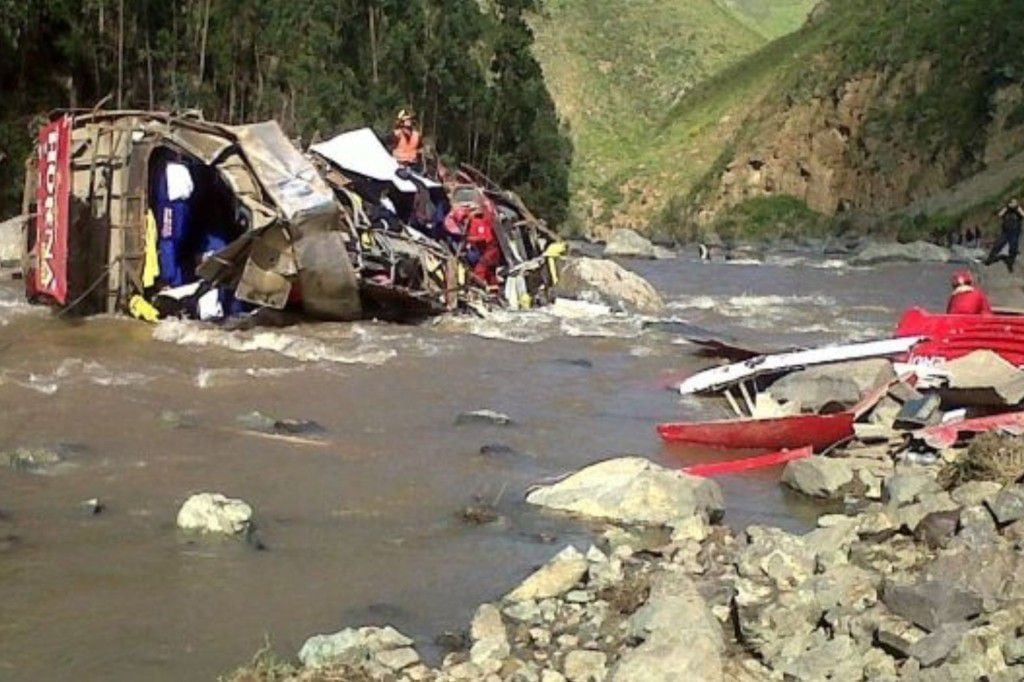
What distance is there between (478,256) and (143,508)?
442 inches

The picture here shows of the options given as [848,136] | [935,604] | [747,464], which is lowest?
[747,464]

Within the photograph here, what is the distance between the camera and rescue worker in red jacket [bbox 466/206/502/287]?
18625 mm

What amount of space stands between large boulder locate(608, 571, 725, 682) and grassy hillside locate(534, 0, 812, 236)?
9849 cm

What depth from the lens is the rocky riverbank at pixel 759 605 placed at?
17.3ft

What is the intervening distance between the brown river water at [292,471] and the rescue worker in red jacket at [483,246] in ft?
4.32

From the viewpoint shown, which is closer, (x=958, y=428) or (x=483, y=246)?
(x=958, y=428)

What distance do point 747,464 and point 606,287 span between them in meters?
12.6

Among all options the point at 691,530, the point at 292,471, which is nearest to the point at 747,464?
the point at 691,530

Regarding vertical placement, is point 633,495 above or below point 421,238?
below

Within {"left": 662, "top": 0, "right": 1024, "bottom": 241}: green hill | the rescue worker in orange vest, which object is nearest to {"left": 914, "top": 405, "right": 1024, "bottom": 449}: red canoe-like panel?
the rescue worker in orange vest

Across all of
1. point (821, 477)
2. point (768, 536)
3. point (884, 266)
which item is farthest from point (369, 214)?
point (884, 266)

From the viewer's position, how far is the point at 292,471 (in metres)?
9.12

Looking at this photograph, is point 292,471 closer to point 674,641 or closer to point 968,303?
point 674,641

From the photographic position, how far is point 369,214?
17.2m
